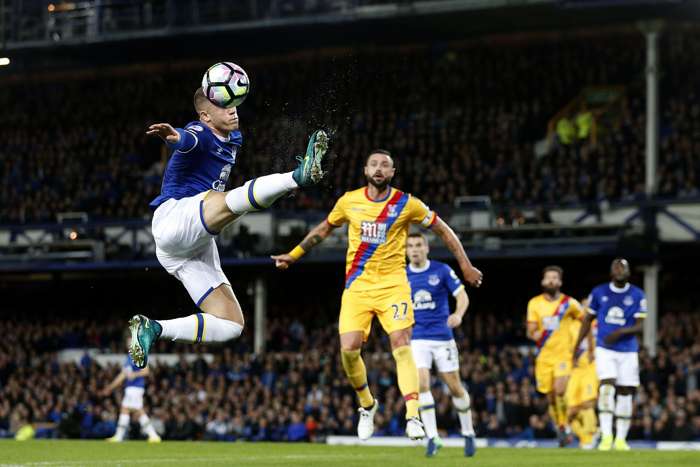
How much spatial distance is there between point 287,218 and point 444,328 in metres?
17.0

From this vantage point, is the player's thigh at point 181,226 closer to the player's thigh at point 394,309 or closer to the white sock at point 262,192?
the white sock at point 262,192

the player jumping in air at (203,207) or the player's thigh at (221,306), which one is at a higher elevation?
the player jumping in air at (203,207)

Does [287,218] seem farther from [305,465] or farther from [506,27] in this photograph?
[305,465]

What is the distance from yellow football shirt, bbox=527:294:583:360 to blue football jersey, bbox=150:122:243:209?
9.39 m

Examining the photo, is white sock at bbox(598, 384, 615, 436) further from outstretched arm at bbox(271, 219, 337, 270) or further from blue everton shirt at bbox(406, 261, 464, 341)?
outstretched arm at bbox(271, 219, 337, 270)

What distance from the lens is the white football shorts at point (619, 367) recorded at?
18078 millimetres

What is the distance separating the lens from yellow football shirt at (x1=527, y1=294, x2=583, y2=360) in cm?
1978

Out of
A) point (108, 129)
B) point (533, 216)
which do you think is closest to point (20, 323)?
point (108, 129)

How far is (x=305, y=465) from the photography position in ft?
42.3

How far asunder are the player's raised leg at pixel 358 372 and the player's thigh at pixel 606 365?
218 inches

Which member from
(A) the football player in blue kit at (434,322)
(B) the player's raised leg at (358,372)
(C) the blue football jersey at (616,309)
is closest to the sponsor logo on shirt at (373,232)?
(B) the player's raised leg at (358,372)

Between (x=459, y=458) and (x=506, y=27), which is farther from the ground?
(x=506, y=27)

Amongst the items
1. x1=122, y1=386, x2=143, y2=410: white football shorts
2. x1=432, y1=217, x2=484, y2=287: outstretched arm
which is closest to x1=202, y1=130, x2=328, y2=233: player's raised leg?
x1=432, y1=217, x2=484, y2=287: outstretched arm

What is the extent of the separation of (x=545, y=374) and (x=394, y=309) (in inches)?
278
